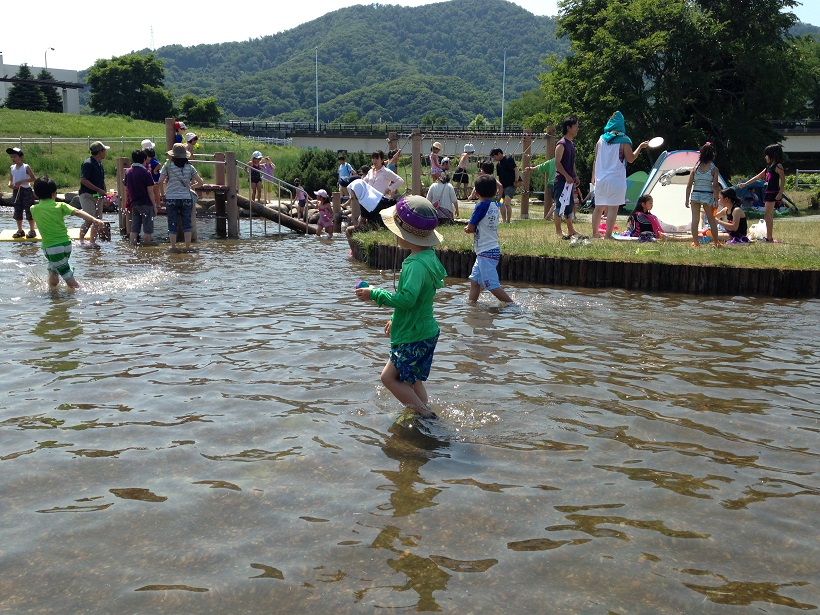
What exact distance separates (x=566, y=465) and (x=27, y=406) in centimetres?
392

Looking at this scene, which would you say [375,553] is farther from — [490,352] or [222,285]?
[222,285]

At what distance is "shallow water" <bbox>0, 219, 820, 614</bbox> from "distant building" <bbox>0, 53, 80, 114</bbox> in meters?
77.1

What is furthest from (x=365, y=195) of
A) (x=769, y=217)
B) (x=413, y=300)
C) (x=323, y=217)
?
(x=413, y=300)

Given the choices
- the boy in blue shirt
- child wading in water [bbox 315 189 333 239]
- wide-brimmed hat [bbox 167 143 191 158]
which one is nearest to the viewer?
the boy in blue shirt

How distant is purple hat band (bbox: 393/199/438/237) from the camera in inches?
222

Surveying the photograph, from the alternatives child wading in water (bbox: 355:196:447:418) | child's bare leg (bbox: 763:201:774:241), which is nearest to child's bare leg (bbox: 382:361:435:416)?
child wading in water (bbox: 355:196:447:418)

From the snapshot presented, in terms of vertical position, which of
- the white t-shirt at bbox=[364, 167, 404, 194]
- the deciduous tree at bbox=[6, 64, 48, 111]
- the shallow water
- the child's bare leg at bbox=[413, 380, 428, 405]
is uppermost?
the deciduous tree at bbox=[6, 64, 48, 111]

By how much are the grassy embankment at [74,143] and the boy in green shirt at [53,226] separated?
24.6m

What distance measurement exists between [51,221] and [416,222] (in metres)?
6.57

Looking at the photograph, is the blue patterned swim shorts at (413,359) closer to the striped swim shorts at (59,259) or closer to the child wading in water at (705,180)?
the striped swim shorts at (59,259)

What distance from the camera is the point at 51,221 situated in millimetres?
10367

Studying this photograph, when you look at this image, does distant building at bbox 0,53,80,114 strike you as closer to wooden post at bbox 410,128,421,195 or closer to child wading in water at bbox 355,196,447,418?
wooden post at bbox 410,128,421,195

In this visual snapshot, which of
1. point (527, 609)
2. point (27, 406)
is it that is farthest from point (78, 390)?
point (527, 609)

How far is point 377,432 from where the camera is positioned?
5742 mm
